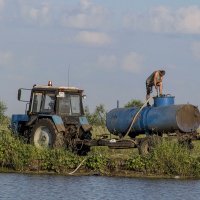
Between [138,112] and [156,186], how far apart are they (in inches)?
228

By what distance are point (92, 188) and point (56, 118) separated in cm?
573

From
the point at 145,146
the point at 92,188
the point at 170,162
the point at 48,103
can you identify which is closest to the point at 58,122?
the point at 48,103

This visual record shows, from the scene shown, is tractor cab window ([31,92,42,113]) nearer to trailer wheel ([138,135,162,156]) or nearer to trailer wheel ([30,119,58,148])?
trailer wheel ([30,119,58,148])

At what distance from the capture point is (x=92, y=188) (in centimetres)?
1859

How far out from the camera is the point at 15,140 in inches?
876

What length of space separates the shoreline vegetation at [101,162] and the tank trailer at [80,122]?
153 cm

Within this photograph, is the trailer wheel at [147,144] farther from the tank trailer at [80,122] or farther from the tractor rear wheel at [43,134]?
the tractor rear wheel at [43,134]

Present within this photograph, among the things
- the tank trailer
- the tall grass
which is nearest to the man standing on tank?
the tank trailer

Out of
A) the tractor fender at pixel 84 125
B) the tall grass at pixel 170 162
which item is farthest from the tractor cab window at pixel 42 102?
the tall grass at pixel 170 162

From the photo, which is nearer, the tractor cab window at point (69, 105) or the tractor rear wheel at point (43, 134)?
the tractor rear wheel at point (43, 134)

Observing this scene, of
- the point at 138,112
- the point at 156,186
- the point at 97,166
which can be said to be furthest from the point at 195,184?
the point at 138,112

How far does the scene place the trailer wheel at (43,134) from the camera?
24.0 metres

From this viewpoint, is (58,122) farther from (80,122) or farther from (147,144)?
(147,144)

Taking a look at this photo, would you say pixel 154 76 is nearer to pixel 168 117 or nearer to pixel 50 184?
pixel 168 117
